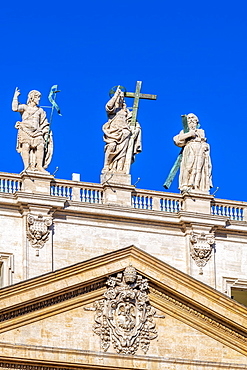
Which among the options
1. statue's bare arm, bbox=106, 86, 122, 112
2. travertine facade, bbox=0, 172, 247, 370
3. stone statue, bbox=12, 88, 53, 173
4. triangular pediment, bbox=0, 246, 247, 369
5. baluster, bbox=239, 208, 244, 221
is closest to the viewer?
triangular pediment, bbox=0, 246, 247, 369

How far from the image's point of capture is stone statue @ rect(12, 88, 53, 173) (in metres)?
63.7

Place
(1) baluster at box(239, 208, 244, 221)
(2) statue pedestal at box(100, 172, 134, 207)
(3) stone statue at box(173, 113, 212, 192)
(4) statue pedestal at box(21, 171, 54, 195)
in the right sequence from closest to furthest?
(4) statue pedestal at box(21, 171, 54, 195)
(2) statue pedestal at box(100, 172, 134, 207)
(3) stone statue at box(173, 113, 212, 192)
(1) baluster at box(239, 208, 244, 221)

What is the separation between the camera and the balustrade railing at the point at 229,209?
65.9 meters

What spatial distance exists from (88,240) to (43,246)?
1.86m

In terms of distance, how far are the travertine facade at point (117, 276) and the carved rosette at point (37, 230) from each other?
0.15ft

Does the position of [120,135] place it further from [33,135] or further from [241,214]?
[241,214]

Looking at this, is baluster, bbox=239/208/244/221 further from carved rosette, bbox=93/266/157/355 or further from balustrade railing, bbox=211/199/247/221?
carved rosette, bbox=93/266/157/355

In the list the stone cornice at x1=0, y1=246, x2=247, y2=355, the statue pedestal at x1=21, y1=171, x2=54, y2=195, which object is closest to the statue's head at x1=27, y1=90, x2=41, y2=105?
the statue pedestal at x1=21, y1=171, x2=54, y2=195

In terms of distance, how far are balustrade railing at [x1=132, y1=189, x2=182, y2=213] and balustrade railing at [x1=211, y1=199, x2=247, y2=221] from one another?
4.91ft

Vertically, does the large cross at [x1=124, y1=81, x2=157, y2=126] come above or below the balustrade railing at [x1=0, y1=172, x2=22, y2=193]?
above

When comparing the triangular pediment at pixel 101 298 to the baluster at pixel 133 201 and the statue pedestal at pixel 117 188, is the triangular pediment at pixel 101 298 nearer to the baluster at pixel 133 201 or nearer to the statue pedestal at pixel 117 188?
the statue pedestal at pixel 117 188

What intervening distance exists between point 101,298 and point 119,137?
984cm

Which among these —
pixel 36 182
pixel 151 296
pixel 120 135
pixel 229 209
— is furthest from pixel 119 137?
pixel 151 296

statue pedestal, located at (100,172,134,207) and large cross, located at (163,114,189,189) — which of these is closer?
statue pedestal, located at (100,172,134,207)
